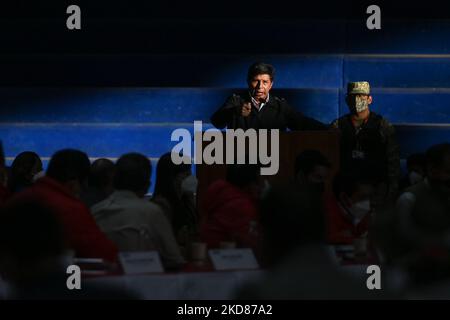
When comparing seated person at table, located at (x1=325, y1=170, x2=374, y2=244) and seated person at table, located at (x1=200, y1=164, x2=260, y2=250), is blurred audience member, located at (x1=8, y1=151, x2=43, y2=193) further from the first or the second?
seated person at table, located at (x1=325, y1=170, x2=374, y2=244)

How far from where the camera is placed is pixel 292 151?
859 cm

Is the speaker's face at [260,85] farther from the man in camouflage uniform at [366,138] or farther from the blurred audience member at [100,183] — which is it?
the blurred audience member at [100,183]

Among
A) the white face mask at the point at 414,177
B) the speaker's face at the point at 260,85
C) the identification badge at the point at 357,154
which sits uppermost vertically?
the speaker's face at the point at 260,85

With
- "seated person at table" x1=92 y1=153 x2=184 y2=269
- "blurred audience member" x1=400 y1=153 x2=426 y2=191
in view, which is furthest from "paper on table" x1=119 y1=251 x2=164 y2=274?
"blurred audience member" x1=400 y1=153 x2=426 y2=191

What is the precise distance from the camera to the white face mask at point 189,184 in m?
8.55

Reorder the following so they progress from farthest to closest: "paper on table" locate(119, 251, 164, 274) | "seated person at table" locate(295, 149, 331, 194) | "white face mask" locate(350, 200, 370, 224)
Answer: "seated person at table" locate(295, 149, 331, 194), "white face mask" locate(350, 200, 370, 224), "paper on table" locate(119, 251, 164, 274)

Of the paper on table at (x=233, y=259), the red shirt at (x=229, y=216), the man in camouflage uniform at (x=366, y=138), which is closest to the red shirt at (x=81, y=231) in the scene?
the paper on table at (x=233, y=259)

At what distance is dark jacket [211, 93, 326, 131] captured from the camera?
9.30 metres

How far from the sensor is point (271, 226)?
11.3 ft

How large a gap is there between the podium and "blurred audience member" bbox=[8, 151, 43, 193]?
141 centimetres

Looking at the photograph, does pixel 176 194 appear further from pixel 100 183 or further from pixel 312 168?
pixel 312 168

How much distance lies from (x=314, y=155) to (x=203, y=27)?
4063 mm

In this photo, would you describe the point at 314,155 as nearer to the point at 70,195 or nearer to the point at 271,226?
the point at 70,195
